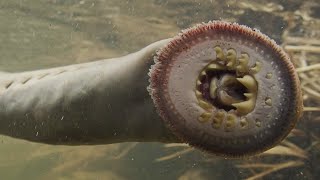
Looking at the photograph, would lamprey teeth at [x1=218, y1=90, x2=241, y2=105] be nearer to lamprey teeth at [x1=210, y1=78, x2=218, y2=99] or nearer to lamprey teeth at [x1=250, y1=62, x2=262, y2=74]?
lamprey teeth at [x1=210, y1=78, x2=218, y2=99]

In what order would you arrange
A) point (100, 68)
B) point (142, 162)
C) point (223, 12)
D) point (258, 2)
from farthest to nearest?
point (142, 162)
point (223, 12)
point (258, 2)
point (100, 68)

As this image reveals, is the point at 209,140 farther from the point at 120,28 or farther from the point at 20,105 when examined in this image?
the point at 120,28

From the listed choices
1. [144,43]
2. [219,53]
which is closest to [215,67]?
[219,53]

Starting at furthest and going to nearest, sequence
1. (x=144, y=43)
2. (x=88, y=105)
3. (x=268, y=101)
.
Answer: (x=144, y=43), (x=88, y=105), (x=268, y=101)

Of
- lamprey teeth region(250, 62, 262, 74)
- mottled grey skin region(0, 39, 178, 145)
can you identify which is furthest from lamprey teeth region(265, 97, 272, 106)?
mottled grey skin region(0, 39, 178, 145)

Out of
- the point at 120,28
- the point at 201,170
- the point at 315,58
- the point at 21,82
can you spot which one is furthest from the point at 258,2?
the point at 21,82

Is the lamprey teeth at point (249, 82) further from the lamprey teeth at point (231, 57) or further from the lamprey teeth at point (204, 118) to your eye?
the lamprey teeth at point (204, 118)

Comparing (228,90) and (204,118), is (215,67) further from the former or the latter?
(204,118)
